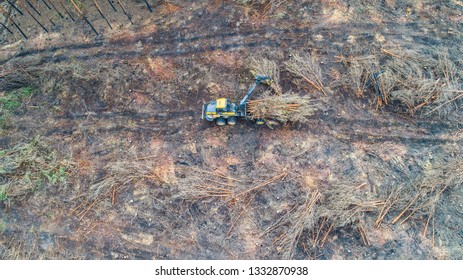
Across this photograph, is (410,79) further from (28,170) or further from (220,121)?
(28,170)

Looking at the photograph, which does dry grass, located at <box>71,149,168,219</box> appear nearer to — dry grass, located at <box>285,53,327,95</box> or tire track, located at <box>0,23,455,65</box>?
tire track, located at <box>0,23,455,65</box>

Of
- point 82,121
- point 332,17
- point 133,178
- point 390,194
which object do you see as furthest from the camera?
point 332,17

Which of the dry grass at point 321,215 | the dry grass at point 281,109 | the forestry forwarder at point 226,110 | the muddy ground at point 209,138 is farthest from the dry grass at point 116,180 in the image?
the dry grass at point 321,215

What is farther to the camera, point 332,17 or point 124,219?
point 332,17

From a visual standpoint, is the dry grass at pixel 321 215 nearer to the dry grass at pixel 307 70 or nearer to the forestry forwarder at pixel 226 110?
the forestry forwarder at pixel 226 110

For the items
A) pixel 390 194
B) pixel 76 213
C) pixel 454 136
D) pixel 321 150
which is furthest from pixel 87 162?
pixel 454 136

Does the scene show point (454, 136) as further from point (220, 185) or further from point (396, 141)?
point (220, 185)
